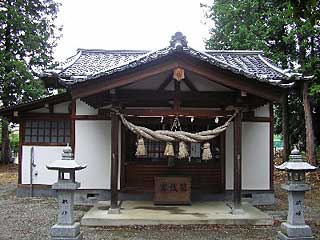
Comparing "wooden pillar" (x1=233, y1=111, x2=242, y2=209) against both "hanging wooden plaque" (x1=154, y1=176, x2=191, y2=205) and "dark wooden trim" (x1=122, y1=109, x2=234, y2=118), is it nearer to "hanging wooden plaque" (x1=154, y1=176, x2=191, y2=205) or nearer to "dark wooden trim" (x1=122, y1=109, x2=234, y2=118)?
"dark wooden trim" (x1=122, y1=109, x2=234, y2=118)

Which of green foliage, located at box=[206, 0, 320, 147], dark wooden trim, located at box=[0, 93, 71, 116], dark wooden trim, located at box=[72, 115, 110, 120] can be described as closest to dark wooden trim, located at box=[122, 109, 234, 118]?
dark wooden trim, located at box=[72, 115, 110, 120]

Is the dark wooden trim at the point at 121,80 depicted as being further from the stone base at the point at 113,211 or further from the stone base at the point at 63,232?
the stone base at the point at 63,232

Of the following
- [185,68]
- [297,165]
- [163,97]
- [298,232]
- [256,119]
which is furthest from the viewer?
[256,119]

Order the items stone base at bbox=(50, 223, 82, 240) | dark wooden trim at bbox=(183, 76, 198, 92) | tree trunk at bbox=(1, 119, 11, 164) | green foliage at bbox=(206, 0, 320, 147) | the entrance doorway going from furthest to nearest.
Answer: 1. tree trunk at bbox=(1, 119, 11, 164)
2. green foliage at bbox=(206, 0, 320, 147)
3. the entrance doorway
4. dark wooden trim at bbox=(183, 76, 198, 92)
5. stone base at bbox=(50, 223, 82, 240)

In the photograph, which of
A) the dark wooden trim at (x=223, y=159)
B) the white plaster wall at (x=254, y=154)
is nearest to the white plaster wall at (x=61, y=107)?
the dark wooden trim at (x=223, y=159)

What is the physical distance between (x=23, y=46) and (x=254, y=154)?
52.9 ft

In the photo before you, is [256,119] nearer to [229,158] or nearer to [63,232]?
[229,158]

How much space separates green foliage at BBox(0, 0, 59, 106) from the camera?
72.4ft

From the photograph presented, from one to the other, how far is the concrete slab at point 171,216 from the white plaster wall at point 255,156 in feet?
4.78

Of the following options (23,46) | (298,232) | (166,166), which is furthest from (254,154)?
(23,46)

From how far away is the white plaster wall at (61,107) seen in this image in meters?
13.0

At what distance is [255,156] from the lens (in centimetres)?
1206

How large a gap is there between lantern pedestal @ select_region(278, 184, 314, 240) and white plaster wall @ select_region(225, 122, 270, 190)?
4473 mm

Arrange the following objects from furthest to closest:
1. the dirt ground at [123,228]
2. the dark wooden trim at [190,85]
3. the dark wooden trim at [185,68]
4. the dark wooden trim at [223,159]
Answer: the dark wooden trim at [223,159] < the dark wooden trim at [190,85] < the dark wooden trim at [185,68] < the dirt ground at [123,228]
